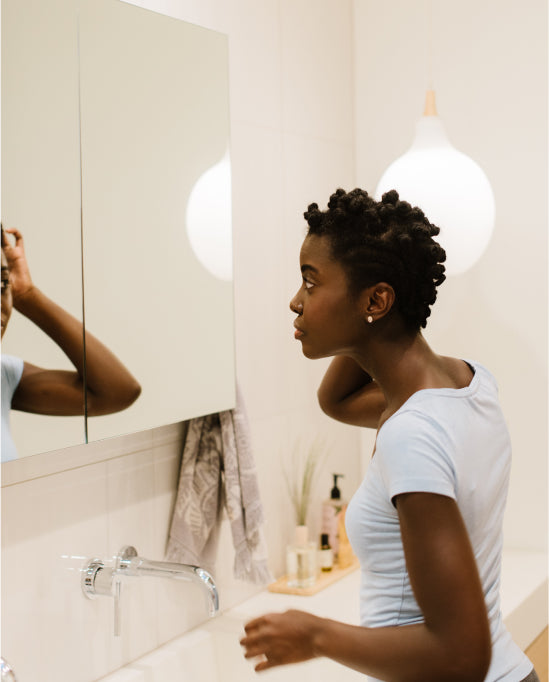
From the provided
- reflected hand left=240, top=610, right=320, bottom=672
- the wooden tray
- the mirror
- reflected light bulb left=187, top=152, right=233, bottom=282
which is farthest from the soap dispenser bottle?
reflected hand left=240, top=610, right=320, bottom=672

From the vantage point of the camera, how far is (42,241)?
125cm

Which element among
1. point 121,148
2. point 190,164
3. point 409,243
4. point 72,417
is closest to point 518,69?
point 190,164

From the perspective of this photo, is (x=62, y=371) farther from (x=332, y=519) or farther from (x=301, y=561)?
(x=332, y=519)

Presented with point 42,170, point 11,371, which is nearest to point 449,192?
point 42,170

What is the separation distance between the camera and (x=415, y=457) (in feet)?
2.88

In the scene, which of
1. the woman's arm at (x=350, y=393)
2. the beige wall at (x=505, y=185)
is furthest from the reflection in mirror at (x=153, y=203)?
the beige wall at (x=505, y=185)

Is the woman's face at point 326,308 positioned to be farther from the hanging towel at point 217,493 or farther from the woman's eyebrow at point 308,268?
the hanging towel at point 217,493

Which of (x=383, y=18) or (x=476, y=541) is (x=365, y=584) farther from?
(x=383, y=18)

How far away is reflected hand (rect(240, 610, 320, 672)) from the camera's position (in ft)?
3.02

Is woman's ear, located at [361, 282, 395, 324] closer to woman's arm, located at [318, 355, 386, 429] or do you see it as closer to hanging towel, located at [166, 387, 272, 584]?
woman's arm, located at [318, 355, 386, 429]

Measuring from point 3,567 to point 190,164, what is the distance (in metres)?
0.80

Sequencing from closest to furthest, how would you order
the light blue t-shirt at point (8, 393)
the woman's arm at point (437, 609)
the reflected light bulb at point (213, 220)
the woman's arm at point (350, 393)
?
the woman's arm at point (437, 609), the light blue t-shirt at point (8, 393), the woman's arm at point (350, 393), the reflected light bulb at point (213, 220)

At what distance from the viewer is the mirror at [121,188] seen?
1235mm

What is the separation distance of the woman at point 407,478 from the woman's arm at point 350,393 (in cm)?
24
